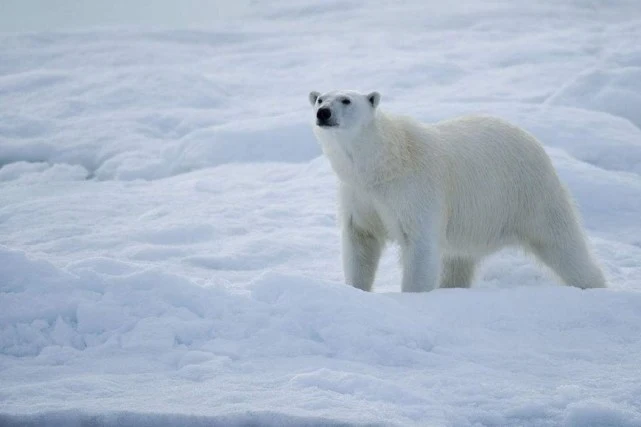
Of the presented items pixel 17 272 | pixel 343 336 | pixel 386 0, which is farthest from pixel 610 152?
pixel 386 0

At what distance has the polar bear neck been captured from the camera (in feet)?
14.3

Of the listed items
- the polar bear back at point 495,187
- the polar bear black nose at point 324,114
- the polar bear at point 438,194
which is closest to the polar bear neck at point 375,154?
the polar bear at point 438,194

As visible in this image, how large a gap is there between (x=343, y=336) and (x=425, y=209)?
1.33 metres

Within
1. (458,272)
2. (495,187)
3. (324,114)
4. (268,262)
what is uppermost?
(324,114)

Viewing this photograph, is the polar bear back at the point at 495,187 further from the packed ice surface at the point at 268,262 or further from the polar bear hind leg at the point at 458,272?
the packed ice surface at the point at 268,262

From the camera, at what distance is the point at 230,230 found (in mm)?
Result: 6172

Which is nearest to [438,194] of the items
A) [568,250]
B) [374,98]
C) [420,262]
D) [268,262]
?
[420,262]

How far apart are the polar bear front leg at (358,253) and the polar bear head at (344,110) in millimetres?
596

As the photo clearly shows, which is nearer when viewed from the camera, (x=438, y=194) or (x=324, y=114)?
(x=324, y=114)

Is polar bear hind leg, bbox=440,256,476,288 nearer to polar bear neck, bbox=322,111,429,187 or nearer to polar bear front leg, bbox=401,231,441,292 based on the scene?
polar bear front leg, bbox=401,231,441,292

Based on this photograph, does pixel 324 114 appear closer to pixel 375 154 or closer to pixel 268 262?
pixel 375 154

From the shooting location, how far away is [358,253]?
15.3 feet

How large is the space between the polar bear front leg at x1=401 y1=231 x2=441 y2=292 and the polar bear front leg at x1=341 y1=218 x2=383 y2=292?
353 mm

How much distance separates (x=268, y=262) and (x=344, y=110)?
1.44 m
